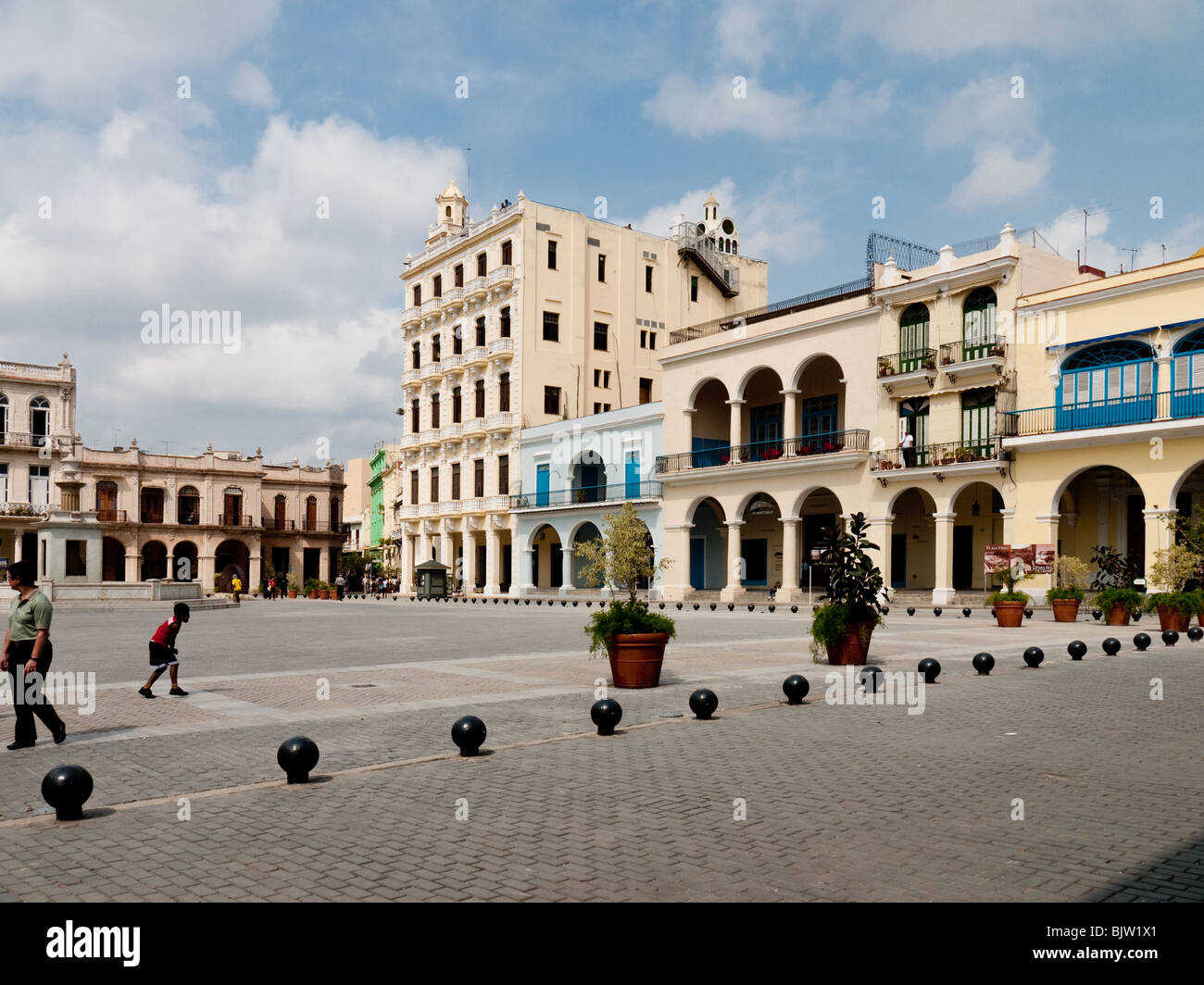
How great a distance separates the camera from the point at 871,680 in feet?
40.7

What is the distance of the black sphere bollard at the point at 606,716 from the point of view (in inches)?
344

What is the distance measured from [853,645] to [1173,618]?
11.0 metres

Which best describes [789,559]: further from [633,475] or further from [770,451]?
[633,475]

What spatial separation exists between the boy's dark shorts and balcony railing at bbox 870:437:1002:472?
27.3 m

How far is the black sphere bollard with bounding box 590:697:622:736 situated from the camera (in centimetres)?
873

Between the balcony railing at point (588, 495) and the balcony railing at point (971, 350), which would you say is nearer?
the balcony railing at point (971, 350)

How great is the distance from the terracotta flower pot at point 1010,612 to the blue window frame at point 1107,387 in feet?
30.2

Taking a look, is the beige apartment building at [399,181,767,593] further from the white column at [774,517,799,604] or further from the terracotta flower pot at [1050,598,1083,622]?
the terracotta flower pot at [1050,598,1083,622]

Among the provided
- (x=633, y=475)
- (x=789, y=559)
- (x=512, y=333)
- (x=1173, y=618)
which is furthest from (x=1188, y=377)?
(x=512, y=333)

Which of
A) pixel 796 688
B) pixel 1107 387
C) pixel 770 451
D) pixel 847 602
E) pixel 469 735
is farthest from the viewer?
pixel 770 451

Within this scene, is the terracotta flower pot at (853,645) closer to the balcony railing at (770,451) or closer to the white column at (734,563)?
the balcony railing at (770,451)

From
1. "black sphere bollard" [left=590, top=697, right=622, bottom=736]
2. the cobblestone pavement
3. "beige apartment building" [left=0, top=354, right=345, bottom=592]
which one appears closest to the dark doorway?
the cobblestone pavement

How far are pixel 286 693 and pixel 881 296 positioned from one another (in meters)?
29.1

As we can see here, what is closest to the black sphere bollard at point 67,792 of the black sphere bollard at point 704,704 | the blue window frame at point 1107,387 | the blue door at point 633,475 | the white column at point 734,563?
the black sphere bollard at point 704,704
